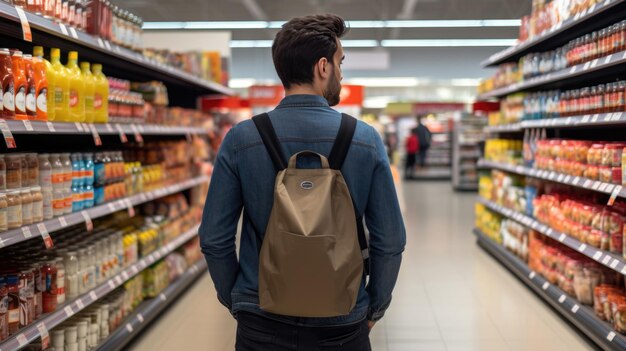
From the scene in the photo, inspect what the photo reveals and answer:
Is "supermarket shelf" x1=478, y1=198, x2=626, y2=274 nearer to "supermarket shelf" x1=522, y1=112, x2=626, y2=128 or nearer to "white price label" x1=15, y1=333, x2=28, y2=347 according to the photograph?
"supermarket shelf" x1=522, y1=112, x2=626, y2=128

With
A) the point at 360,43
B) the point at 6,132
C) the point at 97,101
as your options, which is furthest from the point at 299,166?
the point at 360,43

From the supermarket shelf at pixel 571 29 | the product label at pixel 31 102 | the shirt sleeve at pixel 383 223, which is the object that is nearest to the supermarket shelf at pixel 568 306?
the supermarket shelf at pixel 571 29

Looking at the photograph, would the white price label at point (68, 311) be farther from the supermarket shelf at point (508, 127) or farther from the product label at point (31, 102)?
the supermarket shelf at point (508, 127)

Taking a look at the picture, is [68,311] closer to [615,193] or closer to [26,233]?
[26,233]

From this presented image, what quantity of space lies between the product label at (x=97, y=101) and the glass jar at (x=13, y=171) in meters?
0.86

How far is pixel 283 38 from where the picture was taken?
1650 mm

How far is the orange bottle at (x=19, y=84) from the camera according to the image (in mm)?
2709

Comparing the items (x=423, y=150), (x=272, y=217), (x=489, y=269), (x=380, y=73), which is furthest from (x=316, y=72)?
(x=380, y=73)

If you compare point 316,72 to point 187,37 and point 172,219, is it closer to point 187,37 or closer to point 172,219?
point 172,219

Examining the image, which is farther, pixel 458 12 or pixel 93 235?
pixel 458 12

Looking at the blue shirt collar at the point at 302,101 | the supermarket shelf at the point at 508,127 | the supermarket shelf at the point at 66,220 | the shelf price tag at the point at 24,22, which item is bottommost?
the supermarket shelf at the point at 66,220

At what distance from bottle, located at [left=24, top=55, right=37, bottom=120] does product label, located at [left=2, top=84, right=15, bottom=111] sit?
0.13 m

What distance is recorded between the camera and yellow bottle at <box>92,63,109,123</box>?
3.66 meters

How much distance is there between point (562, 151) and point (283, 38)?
3.89 m
